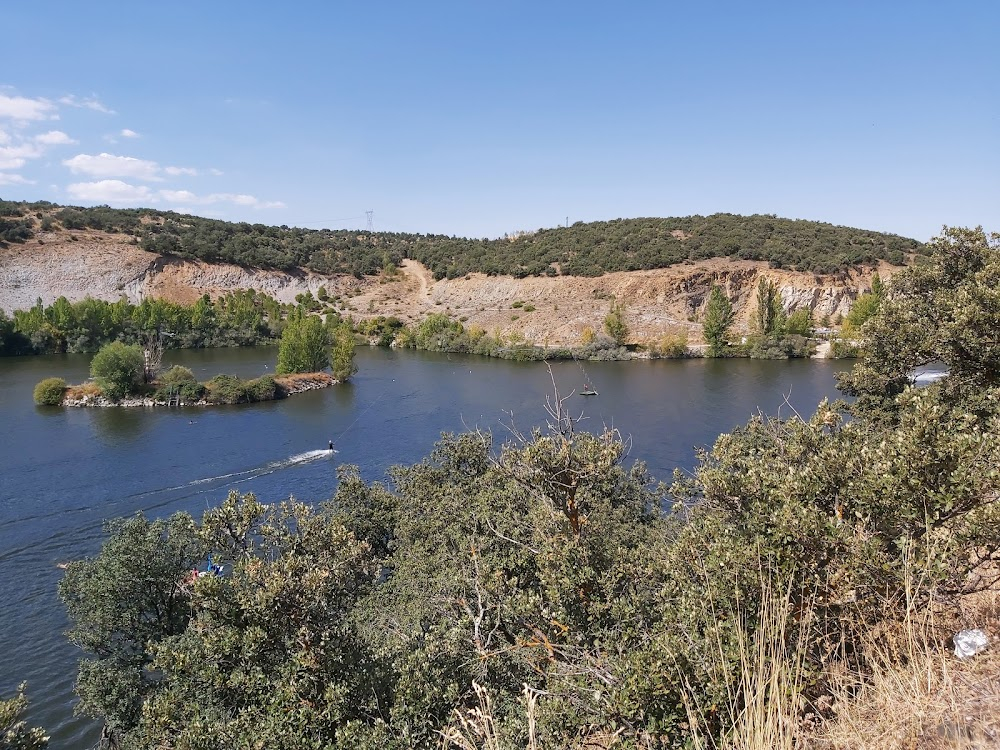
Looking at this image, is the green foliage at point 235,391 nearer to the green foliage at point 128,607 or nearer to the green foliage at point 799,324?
the green foliage at point 128,607

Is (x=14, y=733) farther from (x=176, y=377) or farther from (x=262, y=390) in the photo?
(x=176, y=377)

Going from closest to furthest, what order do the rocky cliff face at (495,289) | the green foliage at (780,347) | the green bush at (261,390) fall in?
the green bush at (261,390), the green foliage at (780,347), the rocky cliff face at (495,289)

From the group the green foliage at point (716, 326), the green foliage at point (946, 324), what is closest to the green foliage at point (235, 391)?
the green foliage at point (946, 324)

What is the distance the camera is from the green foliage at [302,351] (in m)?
59.1

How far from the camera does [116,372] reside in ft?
156

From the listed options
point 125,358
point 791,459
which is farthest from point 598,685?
point 125,358

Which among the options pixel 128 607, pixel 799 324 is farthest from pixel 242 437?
pixel 799 324

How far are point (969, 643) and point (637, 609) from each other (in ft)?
13.1

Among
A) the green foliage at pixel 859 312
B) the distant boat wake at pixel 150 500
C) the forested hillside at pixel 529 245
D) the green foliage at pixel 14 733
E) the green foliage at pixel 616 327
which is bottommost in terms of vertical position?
the distant boat wake at pixel 150 500

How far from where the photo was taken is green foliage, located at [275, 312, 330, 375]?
59.1 metres

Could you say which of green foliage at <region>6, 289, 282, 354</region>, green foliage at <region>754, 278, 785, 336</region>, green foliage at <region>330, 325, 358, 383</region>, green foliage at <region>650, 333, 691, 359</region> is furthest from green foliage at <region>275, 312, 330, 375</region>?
green foliage at <region>754, 278, 785, 336</region>

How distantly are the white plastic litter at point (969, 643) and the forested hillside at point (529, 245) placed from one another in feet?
297

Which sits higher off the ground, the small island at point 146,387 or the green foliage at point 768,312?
the green foliage at point 768,312

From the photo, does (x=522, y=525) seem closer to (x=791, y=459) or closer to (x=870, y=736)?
(x=791, y=459)
